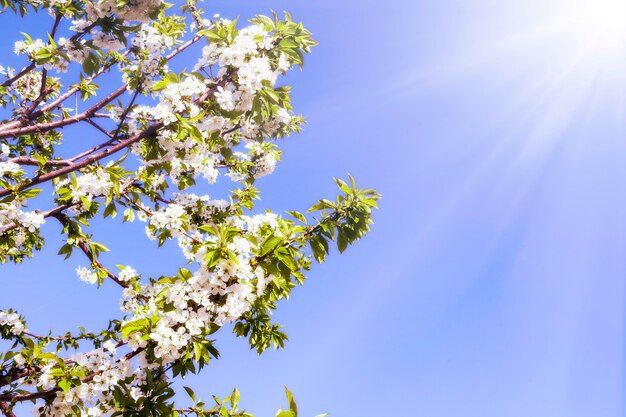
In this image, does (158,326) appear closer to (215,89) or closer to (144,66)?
(215,89)

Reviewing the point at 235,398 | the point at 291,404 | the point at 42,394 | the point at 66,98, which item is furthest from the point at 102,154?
the point at 291,404

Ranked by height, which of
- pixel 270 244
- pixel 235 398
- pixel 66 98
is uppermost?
pixel 66 98

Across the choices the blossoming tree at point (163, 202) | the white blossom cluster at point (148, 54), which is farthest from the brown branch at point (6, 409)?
the white blossom cluster at point (148, 54)

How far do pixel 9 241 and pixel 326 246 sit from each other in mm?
4601

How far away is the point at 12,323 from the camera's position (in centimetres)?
728

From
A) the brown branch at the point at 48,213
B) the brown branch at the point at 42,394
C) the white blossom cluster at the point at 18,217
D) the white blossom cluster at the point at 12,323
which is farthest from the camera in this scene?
the white blossom cluster at the point at 12,323

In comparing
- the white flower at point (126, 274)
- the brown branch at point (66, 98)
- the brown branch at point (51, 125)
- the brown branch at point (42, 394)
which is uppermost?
the brown branch at point (66, 98)

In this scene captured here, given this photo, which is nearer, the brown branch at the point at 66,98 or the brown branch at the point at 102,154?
the brown branch at the point at 102,154

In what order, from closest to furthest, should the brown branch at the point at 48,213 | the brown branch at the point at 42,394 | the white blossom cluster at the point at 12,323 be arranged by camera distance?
the brown branch at the point at 42,394, the brown branch at the point at 48,213, the white blossom cluster at the point at 12,323

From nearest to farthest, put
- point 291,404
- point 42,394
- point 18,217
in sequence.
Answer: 1. point 291,404
2. point 42,394
3. point 18,217

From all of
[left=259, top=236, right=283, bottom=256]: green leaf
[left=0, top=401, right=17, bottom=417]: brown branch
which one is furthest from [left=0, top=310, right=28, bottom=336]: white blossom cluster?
[left=259, top=236, right=283, bottom=256]: green leaf

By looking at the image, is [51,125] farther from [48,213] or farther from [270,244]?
[270,244]

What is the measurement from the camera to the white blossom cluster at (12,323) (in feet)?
23.7

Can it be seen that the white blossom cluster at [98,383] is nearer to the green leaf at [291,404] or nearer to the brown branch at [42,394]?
the brown branch at [42,394]
